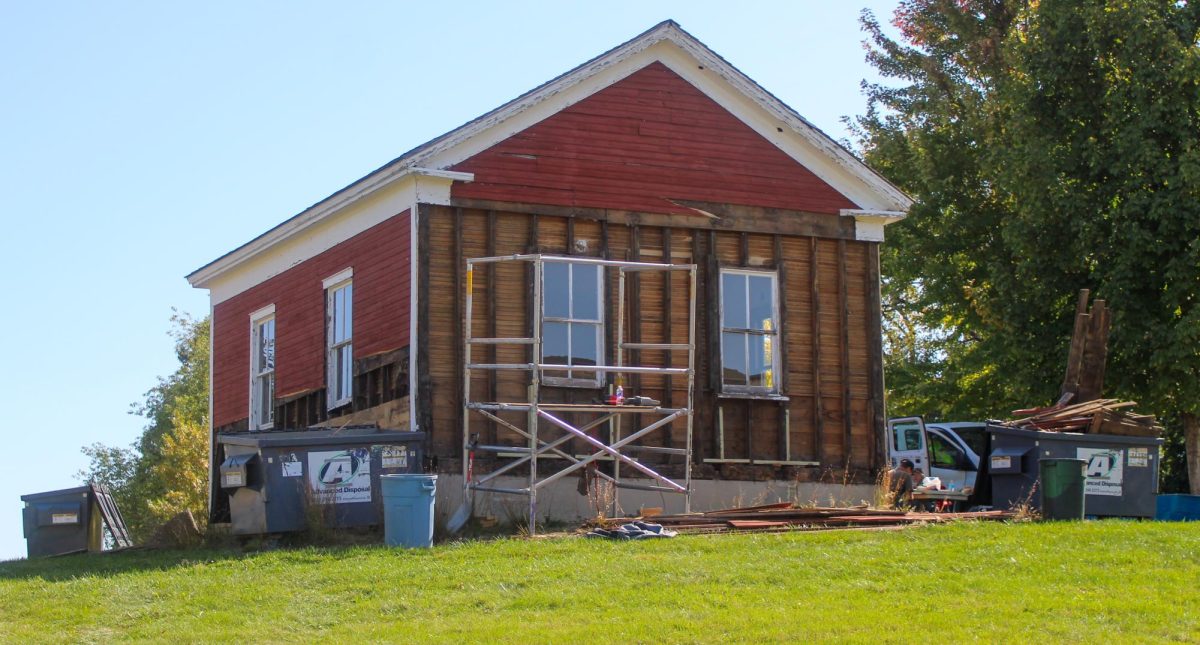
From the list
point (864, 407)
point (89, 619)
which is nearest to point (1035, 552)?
point (864, 407)

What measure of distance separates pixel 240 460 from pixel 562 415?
14.5 feet

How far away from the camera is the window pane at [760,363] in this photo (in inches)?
878

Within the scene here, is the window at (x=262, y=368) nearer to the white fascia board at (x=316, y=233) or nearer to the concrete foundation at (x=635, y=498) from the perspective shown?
the white fascia board at (x=316, y=233)

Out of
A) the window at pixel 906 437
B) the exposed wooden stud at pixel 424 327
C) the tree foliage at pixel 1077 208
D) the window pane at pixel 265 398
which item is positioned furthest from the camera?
the window at pixel 906 437

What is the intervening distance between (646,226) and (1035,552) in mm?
7993

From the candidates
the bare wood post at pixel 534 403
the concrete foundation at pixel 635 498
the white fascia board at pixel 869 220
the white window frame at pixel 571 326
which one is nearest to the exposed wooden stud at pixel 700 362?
the concrete foundation at pixel 635 498

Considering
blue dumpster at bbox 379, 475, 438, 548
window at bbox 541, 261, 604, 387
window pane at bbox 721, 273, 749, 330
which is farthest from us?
window pane at bbox 721, 273, 749, 330

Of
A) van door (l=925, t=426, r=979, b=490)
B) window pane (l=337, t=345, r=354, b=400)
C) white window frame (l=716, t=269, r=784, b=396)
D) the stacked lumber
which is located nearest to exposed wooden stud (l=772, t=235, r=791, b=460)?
white window frame (l=716, t=269, r=784, b=396)

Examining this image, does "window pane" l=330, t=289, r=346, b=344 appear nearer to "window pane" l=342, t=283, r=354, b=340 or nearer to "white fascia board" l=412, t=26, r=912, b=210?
"window pane" l=342, t=283, r=354, b=340

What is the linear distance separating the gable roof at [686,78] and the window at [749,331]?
1.94 m

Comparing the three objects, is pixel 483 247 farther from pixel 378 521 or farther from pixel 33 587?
pixel 33 587

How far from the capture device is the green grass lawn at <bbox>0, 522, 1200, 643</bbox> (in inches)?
489

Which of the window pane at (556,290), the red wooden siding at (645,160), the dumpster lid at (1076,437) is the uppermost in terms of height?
the red wooden siding at (645,160)

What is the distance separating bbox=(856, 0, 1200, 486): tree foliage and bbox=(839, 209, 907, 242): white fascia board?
20.2 ft
